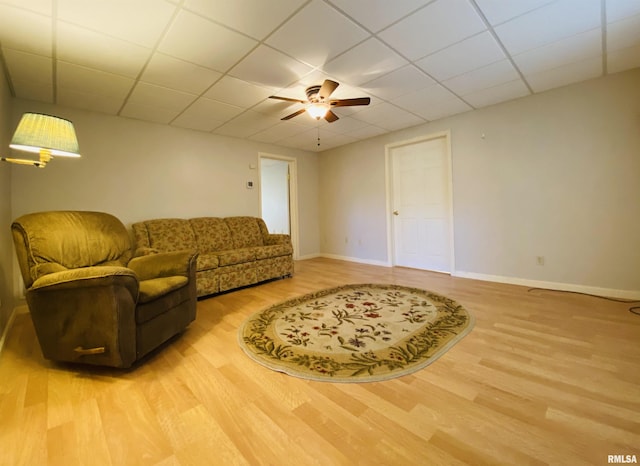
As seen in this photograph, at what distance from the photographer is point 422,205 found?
179 inches

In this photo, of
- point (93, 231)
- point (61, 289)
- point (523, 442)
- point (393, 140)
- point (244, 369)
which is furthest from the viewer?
point (393, 140)

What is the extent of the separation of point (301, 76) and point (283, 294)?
2.43 metres

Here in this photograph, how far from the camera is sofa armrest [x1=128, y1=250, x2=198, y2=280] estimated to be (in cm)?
233

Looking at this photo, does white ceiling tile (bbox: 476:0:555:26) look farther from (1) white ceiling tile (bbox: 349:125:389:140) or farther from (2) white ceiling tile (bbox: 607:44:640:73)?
(1) white ceiling tile (bbox: 349:125:389:140)

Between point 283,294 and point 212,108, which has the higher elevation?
point 212,108

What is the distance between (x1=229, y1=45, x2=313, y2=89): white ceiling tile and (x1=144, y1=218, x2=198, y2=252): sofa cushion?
2212 millimetres

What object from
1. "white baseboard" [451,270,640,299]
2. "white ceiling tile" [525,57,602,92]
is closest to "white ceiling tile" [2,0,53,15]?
"white ceiling tile" [525,57,602,92]

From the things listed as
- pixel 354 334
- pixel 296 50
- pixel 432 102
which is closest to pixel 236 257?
pixel 354 334

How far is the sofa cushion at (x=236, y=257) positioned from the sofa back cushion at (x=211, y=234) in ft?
1.66

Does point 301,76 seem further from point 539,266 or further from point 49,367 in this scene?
point 539,266

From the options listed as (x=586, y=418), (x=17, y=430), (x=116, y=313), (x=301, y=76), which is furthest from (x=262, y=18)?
(x=586, y=418)

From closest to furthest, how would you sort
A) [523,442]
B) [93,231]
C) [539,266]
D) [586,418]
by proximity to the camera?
[523,442]
[586,418]
[93,231]
[539,266]

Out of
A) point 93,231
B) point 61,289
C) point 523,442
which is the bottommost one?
point 523,442

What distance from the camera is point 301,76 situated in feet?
8.68
